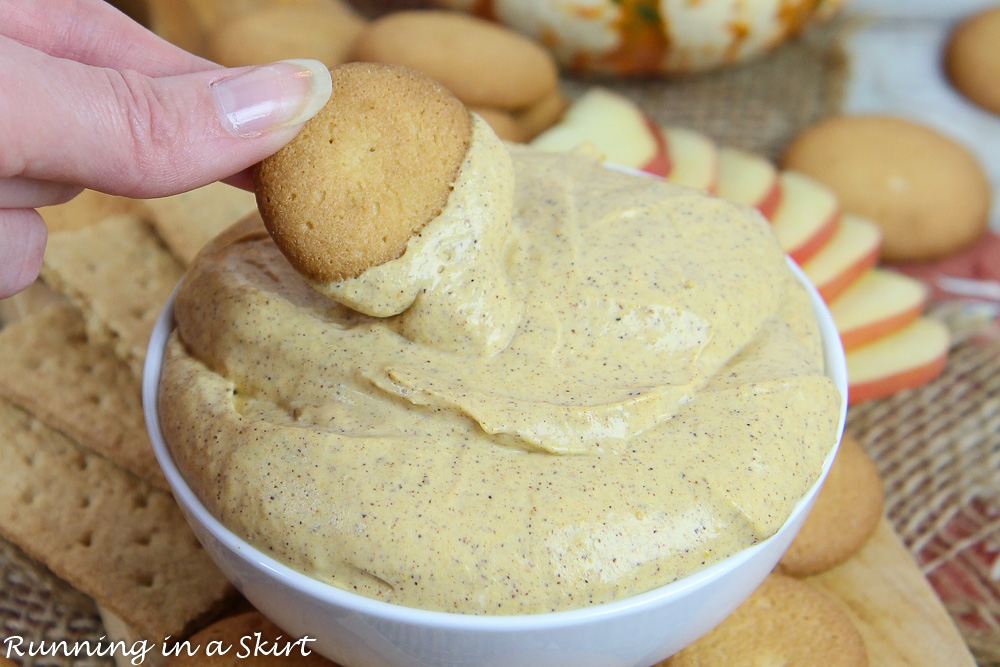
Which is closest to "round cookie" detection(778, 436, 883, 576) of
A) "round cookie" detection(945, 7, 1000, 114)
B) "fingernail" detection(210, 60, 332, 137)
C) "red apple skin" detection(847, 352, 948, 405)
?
"red apple skin" detection(847, 352, 948, 405)

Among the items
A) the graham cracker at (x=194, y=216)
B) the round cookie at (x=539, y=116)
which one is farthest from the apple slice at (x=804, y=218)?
the graham cracker at (x=194, y=216)

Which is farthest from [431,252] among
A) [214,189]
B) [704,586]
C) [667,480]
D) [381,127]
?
[214,189]

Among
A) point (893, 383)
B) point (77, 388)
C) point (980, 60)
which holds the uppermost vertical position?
point (980, 60)

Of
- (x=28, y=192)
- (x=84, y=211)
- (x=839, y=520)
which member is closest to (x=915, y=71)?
(x=839, y=520)

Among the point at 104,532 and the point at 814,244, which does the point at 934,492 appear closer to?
the point at 814,244

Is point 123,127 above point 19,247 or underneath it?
above

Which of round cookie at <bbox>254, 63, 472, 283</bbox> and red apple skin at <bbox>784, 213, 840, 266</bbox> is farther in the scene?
red apple skin at <bbox>784, 213, 840, 266</bbox>

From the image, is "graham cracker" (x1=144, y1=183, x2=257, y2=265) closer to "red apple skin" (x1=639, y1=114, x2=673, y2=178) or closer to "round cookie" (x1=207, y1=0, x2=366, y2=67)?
"round cookie" (x1=207, y1=0, x2=366, y2=67)
